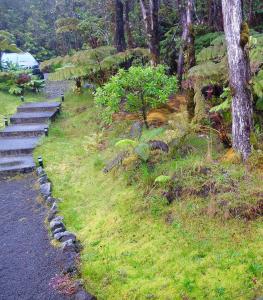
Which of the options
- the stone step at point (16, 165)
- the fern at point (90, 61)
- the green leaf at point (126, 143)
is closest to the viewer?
the green leaf at point (126, 143)

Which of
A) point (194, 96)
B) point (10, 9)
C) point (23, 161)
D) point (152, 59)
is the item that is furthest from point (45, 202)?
point (10, 9)

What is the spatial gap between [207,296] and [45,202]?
443 centimetres

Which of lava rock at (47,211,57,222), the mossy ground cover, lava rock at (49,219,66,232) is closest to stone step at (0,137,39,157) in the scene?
the mossy ground cover

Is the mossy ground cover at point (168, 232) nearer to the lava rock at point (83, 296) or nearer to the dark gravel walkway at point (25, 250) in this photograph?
the lava rock at point (83, 296)

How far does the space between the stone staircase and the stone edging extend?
183 cm

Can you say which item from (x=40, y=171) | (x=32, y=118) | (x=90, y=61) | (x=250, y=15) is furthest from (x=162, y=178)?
(x=250, y=15)

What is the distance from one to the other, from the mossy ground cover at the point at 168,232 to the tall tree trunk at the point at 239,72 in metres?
0.59

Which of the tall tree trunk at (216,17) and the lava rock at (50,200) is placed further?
the tall tree trunk at (216,17)

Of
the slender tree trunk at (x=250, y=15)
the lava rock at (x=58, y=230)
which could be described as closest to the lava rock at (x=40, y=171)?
the lava rock at (x=58, y=230)

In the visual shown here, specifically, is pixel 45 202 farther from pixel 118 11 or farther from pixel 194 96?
pixel 118 11

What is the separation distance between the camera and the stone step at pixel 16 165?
9953mm

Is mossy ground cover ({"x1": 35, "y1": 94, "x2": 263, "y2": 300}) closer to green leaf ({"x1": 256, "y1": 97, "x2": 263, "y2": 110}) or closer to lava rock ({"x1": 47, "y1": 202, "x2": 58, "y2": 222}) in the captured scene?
lava rock ({"x1": 47, "y1": 202, "x2": 58, "y2": 222})

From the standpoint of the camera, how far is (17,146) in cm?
1120

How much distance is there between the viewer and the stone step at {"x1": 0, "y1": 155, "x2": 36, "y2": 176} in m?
9.95
